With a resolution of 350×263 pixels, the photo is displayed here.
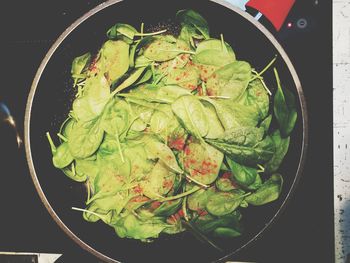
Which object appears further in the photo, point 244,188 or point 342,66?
point 342,66

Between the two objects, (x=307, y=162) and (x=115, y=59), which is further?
(x=307, y=162)

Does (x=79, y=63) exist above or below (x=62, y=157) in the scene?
above

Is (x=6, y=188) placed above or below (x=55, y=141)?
below

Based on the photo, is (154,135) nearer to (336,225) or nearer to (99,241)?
(99,241)

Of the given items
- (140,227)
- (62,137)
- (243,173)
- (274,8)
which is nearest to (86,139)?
(62,137)

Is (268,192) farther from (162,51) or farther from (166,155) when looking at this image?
(162,51)

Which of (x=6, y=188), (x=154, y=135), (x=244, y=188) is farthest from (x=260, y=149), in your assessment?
(x=6, y=188)

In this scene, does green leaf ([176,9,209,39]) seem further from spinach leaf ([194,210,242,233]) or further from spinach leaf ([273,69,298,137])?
spinach leaf ([194,210,242,233])

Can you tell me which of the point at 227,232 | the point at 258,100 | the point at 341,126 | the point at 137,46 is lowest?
the point at 227,232
